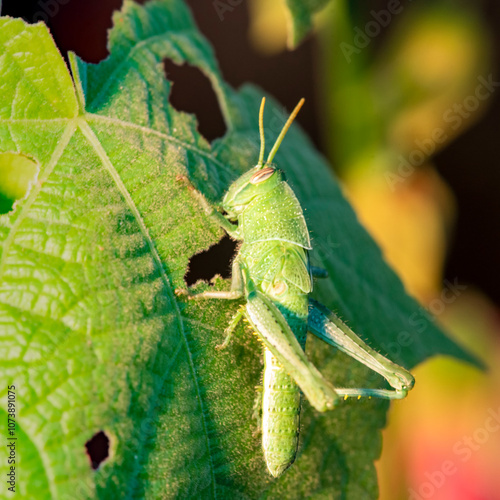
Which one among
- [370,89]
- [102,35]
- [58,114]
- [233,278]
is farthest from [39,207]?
[370,89]

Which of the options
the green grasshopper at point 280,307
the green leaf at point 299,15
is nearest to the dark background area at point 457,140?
the green leaf at point 299,15

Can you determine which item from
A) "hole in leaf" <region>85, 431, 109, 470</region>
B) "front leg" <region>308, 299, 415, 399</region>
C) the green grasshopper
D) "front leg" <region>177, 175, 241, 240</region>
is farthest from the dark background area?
"hole in leaf" <region>85, 431, 109, 470</region>

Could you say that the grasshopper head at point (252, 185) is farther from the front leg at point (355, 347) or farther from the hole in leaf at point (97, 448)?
the hole in leaf at point (97, 448)

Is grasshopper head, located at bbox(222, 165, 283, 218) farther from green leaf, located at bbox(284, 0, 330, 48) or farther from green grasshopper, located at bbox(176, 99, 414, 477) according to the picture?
green leaf, located at bbox(284, 0, 330, 48)

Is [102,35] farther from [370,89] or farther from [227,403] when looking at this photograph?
[370,89]

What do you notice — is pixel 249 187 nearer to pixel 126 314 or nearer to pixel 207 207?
pixel 207 207

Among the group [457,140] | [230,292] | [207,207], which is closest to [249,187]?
[207,207]

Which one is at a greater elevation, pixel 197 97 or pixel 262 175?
pixel 197 97
